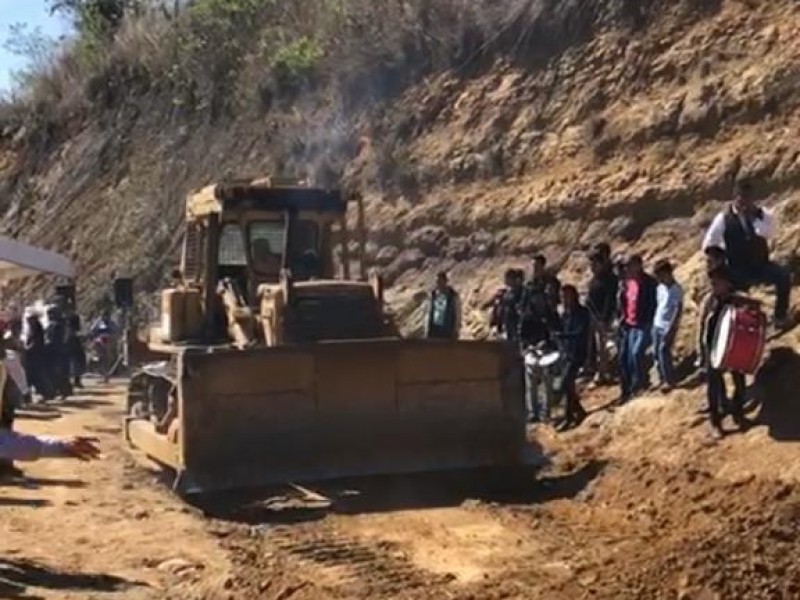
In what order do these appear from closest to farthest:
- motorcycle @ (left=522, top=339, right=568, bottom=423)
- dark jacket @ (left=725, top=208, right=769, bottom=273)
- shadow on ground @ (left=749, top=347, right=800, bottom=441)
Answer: shadow on ground @ (left=749, top=347, right=800, bottom=441)
dark jacket @ (left=725, top=208, right=769, bottom=273)
motorcycle @ (left=522, top=339, right=568, bottom=423)

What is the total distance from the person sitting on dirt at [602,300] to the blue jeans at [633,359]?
0.70 meters

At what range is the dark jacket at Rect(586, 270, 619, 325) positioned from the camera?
15.9 metres

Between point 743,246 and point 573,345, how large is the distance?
2198 millimetres

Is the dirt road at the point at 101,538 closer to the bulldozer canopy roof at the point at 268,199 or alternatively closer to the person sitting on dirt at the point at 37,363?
the bulldozer canopy roof at the point at 268,199

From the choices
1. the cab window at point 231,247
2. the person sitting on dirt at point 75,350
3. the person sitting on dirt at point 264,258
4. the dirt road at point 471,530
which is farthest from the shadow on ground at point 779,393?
the person sitting on dirt at point 75,350

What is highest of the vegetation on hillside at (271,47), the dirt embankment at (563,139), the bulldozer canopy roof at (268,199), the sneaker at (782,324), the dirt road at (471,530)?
the vegetation on hillside at (271,47)

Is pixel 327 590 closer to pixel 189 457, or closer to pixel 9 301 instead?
pixel 189 457

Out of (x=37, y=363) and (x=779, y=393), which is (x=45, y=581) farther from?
(x=37, y=363)

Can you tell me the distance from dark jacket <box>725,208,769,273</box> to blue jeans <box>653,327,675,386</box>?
1094 millimetres

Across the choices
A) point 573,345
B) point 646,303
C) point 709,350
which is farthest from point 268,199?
point 709,350

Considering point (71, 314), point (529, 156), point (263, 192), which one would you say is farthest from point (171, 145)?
point (263, 192)

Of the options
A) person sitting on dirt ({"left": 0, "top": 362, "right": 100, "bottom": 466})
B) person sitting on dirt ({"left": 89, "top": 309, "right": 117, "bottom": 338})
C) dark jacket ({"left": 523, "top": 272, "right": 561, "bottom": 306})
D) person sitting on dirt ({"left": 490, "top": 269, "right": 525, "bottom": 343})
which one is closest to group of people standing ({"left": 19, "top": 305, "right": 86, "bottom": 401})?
person sitting on dirt ({"left": 89, "top": 309, "right": 117, "bottom": 338})

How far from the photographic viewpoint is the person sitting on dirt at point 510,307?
16719mm

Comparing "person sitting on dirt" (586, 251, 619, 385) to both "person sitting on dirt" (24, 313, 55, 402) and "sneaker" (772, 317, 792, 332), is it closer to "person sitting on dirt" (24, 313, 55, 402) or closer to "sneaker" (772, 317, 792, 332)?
"sneaker" (772, 317, 792, 332)
